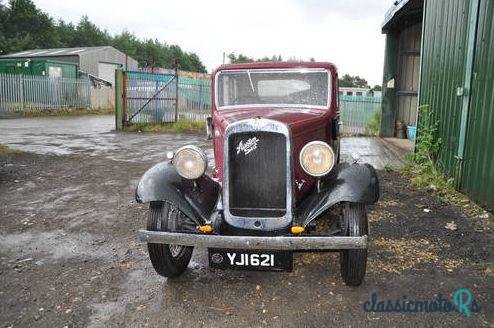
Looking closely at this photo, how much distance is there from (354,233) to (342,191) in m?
0.31

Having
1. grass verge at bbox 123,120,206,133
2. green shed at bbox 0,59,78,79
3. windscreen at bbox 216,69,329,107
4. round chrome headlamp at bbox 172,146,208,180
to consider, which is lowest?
grass verge at bbox 123,120,206,133

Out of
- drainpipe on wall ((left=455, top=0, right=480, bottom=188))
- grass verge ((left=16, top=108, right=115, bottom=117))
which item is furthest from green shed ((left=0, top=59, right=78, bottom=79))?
drainpipe on wall ((left=455, top=0, right=480, bottom=188))

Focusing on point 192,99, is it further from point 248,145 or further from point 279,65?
point 248,145

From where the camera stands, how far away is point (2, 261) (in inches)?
150

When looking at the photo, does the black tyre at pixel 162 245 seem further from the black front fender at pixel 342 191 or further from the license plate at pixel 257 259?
the black front fender at pixel 342 191

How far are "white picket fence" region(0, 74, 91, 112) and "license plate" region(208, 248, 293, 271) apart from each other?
1990 cm

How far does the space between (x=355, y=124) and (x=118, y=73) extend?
334 inches

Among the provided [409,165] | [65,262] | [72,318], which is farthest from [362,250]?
[409,165]

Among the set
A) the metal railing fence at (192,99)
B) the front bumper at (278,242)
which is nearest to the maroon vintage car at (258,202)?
the front bumper at (278,242)

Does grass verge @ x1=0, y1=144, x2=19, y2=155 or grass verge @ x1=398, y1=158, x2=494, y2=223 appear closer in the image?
grass verge @ x1=398, y1=158, x2=494, y2=223

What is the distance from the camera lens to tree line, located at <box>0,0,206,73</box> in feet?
165

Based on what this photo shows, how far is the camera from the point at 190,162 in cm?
329

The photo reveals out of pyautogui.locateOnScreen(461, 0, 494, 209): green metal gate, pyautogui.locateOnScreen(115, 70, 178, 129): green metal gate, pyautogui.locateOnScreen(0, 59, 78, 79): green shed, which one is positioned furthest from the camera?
pyautogui.locateOnScreen(0, 59, 78, 79): green shed

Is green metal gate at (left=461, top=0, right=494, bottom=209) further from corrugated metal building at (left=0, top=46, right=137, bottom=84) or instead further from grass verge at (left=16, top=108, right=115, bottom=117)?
A: corrugated metal building at (left=0, top=46, right=137, bottom=84)
